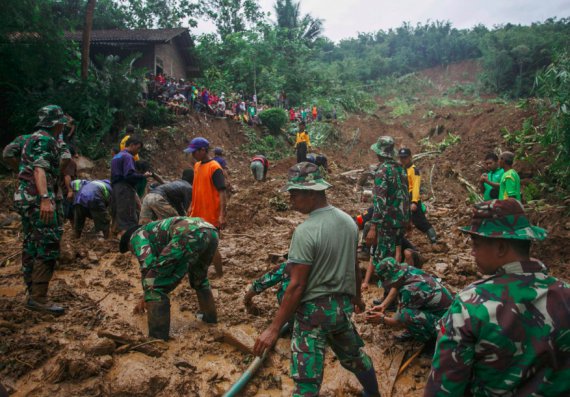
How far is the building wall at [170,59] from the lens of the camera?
58.1 ft

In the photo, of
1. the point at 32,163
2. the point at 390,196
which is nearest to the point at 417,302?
the point at 390,196

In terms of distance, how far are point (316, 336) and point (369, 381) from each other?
601mm

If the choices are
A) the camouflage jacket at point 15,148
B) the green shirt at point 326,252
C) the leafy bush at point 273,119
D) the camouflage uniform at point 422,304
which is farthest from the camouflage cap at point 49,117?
the leafy bush at point 273,119

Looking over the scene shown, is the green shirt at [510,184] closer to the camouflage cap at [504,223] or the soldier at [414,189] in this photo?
the soldier at [414,189]

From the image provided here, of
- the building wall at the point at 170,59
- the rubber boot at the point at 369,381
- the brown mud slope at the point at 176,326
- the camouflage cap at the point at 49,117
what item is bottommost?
the brown mud slope at the point at 176,326

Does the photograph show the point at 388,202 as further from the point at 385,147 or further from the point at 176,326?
the point at 176,326

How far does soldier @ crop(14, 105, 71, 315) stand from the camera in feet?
11.3

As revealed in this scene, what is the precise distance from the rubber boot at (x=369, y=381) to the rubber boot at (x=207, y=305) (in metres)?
1.67

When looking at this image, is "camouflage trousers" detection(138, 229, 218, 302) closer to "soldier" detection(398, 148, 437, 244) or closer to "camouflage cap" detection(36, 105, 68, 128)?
"camouflage cap" detection(36, 105, 68, 128)

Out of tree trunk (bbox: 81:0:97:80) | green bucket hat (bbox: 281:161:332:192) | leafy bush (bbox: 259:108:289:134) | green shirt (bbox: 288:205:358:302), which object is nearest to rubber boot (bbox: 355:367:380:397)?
green shirt (bbox: 288:205:358:302)

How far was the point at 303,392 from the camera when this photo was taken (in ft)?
7.04

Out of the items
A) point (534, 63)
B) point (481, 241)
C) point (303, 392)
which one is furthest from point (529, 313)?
point (534, 63)

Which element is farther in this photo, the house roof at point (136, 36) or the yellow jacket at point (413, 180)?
the house roof at point (136, 36)

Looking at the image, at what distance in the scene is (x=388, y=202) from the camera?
4.04m
